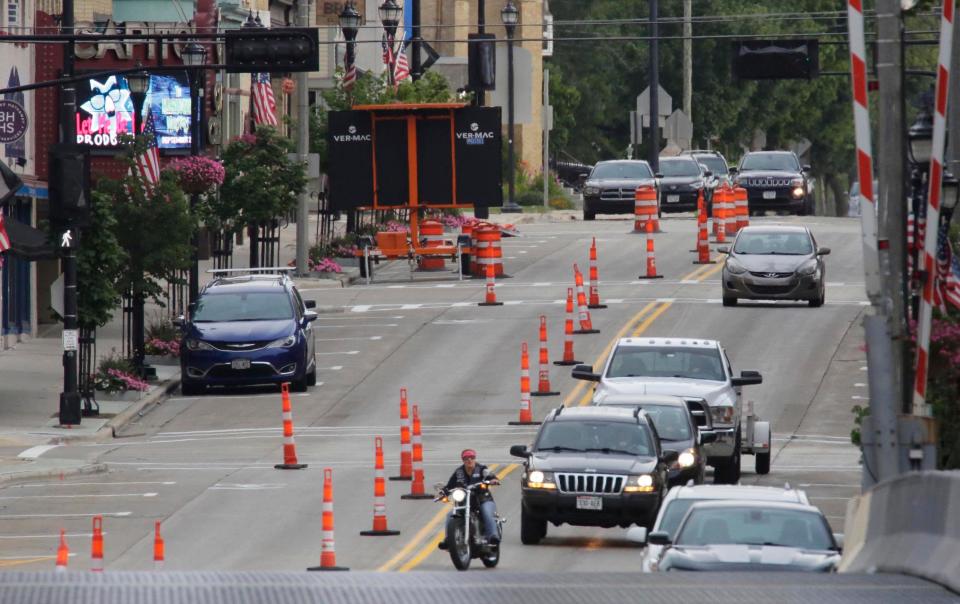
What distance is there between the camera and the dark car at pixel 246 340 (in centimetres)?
3412

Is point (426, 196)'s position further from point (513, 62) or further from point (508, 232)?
point (513, 62)

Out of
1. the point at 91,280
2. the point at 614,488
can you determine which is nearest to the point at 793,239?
the point at 91,280

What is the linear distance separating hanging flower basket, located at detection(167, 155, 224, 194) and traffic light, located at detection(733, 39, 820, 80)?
10.6 metres

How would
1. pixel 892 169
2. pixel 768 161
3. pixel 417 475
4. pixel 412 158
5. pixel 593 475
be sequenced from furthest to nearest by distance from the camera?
pixel 768 161
pixel 412 158
pixel 417 475
pixel 593 475
pixel 892 169

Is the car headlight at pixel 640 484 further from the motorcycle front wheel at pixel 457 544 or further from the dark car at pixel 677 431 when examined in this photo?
the motorcycle front wheel at pixel 457 544

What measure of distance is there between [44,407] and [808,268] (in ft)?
51.2

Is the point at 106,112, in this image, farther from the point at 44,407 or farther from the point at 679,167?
the point at 679,167

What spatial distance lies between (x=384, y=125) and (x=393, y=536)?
28352 mm

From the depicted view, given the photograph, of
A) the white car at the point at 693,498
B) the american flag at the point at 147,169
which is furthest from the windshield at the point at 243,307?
the white car at the point at 693,498

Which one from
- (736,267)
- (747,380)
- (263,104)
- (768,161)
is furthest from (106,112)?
(747,380)

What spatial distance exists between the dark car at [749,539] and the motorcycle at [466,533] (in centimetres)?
371

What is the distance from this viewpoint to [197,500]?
25.1 meters

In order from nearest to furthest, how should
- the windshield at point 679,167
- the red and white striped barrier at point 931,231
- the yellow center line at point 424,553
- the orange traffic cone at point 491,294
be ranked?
the red and white striped barrier at point 931,231, the yellow center line at point 424,553, the orange traffic cone at point 491,294, the windshield at point 679,167

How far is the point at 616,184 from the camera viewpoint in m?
61.4
